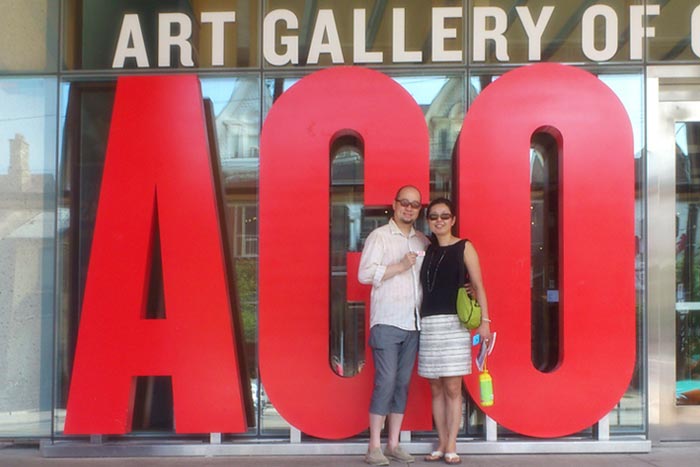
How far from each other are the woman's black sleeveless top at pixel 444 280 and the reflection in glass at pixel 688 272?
80.4 inches

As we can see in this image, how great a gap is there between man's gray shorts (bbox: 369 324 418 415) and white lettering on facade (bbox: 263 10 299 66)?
84.9 inches

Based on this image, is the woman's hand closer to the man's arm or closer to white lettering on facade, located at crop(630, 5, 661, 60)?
the man's arm

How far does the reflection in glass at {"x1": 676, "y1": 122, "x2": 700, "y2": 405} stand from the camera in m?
5.73

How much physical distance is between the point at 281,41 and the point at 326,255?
5.47 feet

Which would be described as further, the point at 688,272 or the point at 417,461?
the point at 688,272

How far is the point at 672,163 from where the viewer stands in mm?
5621

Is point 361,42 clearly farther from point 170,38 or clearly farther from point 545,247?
point 545,247

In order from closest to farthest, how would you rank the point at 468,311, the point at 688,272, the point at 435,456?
the point at 468,311
the point at 435,456
the point at 688,272

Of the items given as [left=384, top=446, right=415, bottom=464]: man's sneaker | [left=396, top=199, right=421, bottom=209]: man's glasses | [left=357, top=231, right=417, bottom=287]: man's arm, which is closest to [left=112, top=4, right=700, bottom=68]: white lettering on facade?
[left=396, top=199, right=421, bottom=209]: man's glasses

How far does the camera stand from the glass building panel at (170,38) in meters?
5.65

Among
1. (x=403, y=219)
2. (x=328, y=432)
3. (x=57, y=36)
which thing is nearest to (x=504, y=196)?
(x=403, y=219)

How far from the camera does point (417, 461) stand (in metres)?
5.08

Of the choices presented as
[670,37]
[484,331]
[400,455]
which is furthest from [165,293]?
[670,37]

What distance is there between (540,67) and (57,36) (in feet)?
11.8
